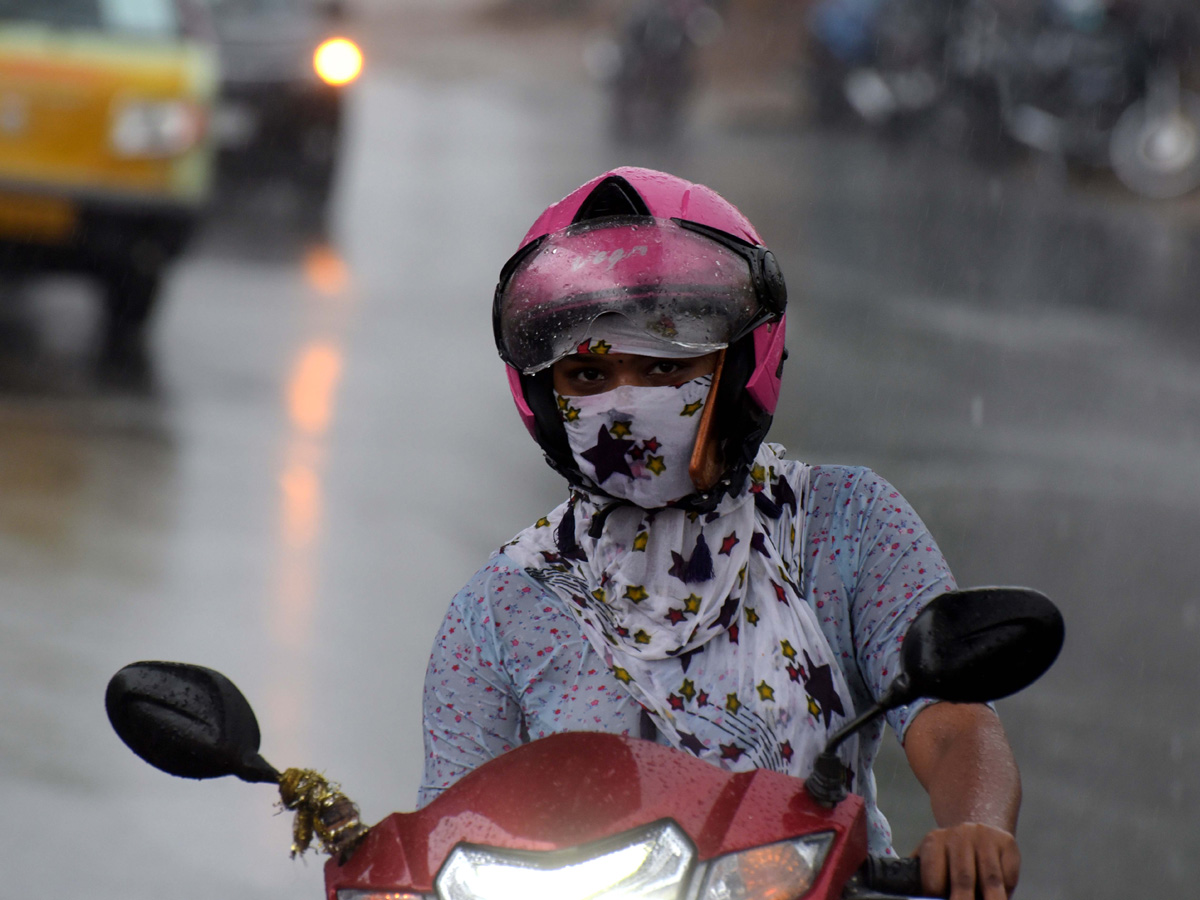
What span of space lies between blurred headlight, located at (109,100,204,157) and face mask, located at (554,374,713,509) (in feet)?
23.0

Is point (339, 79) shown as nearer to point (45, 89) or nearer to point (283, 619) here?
point (45, 89)

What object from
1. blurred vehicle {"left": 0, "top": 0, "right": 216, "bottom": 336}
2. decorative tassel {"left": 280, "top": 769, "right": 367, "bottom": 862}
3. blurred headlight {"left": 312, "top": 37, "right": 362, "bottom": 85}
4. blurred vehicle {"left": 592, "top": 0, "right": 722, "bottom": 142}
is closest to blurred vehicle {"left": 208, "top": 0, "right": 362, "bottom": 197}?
blurred headlight {"left": 312, "top": 37, "right": 362, "bottom": 85}

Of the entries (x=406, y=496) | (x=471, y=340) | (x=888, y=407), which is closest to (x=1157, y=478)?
(x=888, y=407)

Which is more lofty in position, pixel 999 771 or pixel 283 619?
pixel 999 771

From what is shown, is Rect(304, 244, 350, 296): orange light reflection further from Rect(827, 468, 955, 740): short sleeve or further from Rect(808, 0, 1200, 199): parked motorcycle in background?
Rect(827, 468, 955, 740): short sleeve

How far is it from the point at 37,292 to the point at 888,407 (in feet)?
16.4

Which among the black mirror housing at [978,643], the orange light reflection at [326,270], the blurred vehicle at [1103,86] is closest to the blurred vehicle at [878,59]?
the blurred vehicle at [1103,86]

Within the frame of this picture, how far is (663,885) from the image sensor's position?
1.58 meters

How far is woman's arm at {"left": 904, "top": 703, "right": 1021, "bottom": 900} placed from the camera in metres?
1.73

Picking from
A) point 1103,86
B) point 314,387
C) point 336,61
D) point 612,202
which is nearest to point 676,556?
point 612,202

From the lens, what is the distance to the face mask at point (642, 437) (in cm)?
211

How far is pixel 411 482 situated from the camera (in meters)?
7.40

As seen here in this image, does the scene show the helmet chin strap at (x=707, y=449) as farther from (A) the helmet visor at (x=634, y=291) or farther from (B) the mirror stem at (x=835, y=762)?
(B) the mirror stem at (x=835, y=762)

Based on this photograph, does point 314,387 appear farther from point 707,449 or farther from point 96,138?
point 707,449
